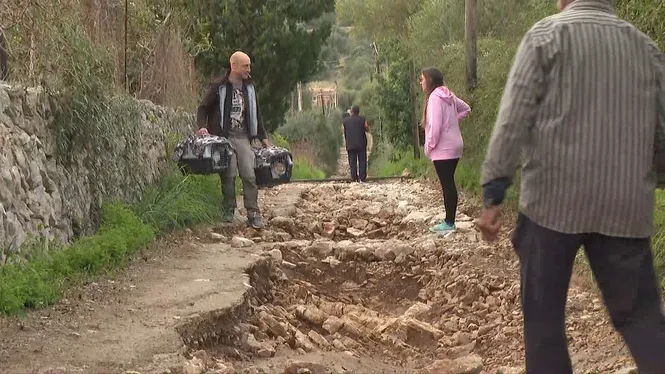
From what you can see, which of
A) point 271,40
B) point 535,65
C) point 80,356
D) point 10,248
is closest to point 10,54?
point 10,248

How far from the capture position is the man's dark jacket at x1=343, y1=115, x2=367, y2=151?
1764 cm

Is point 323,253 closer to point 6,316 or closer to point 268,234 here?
point 268,234

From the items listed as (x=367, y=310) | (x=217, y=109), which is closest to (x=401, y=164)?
(x=217, y=109)

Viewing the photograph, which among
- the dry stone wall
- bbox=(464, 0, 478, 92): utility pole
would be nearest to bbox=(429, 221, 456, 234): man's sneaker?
the dry stone wall

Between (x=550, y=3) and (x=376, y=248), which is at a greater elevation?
(x=550, y=3)

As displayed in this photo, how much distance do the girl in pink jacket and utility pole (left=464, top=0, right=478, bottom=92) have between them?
371 centimetres

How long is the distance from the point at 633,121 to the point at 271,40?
16539mm

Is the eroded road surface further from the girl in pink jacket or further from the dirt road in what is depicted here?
the girl in pink jacket

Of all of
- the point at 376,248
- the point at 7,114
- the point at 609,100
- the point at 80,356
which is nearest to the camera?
the point at 609,100

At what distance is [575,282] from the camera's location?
6289 millimetres

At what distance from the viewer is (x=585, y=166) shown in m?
2.95

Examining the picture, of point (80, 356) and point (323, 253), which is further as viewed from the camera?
point (323, 253)

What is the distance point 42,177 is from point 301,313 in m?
2.19

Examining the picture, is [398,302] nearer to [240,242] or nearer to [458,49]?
[240,242]
